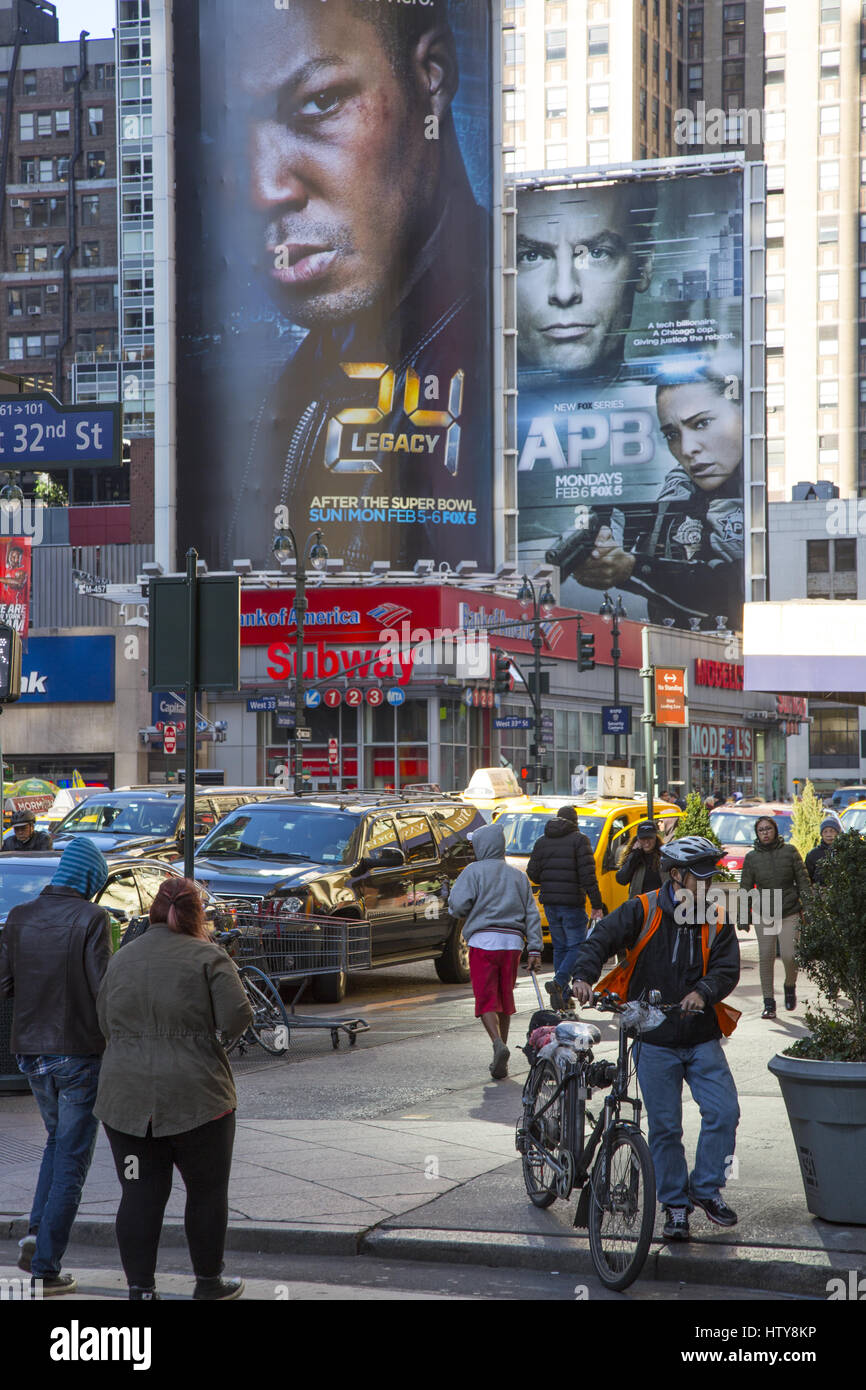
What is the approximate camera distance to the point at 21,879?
12953mm

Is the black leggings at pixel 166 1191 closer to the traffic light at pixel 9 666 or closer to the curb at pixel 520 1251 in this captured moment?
the curb at pixel 520 1251

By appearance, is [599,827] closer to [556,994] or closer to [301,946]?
[556,994]

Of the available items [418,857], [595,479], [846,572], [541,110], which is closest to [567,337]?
[595,479]

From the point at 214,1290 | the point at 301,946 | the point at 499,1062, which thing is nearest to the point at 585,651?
the point at 301,946

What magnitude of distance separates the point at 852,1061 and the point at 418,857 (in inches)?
442

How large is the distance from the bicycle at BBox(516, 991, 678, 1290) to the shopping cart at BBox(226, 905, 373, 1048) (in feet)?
19.3

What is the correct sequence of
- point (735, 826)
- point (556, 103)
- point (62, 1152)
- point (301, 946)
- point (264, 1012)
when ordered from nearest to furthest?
point (62, 1152), point (264, 1012), point (301, 946), point (735, 826), point (556, 103)

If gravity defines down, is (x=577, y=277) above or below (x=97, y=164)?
below

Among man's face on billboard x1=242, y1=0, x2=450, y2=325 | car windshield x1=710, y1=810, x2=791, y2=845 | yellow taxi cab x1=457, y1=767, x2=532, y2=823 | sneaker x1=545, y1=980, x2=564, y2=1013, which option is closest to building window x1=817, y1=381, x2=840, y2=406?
man's face on billboard x1=242, y1=0, x2=450, y2=325

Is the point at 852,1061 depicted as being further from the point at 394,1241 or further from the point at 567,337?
the point at 567,337

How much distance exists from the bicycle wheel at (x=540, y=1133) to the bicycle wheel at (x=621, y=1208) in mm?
958

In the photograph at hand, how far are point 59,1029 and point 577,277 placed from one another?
80193 millimetres
